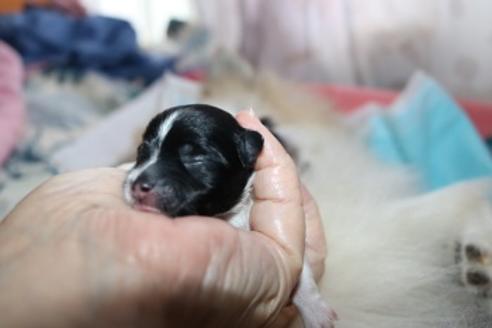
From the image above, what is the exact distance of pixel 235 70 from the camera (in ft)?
6.88

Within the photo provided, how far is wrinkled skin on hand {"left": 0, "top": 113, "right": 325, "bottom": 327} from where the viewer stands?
65 cm

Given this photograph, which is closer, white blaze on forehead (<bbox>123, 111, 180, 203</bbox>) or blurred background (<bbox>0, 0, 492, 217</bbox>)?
white blaze on forehead (<bbox>123, 111, 180, 203</bbox>)

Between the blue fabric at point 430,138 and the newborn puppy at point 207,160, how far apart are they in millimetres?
872

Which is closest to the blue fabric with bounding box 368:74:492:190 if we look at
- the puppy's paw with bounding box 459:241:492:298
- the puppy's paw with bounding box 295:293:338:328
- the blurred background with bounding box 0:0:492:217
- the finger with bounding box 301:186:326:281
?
the blurred background with bounding box 0:0:492:217

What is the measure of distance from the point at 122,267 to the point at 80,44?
1855mm

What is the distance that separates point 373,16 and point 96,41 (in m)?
1.16

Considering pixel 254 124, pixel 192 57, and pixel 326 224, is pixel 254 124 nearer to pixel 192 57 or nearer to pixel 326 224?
pixel 326 224

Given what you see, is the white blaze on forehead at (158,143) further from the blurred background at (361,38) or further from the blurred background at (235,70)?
the blurred background at (361,38)

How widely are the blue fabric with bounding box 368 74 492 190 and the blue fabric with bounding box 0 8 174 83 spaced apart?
0.97 meters

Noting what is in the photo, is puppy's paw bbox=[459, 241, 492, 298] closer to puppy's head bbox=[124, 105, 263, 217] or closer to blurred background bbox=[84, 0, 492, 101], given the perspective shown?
puppy's head bbox=[124, 105, 263, 217]

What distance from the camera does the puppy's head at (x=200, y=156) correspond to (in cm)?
89

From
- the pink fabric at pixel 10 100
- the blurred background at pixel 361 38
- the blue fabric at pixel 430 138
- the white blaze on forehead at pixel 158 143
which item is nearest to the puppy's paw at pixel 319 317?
the white blaze on forehead at pixel 158 143

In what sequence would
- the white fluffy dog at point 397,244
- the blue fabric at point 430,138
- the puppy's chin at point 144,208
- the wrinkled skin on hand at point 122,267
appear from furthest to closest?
the blue fabric at point 430,138, the white fluffy dog at point 397,244, the puppy's chin at point 144,208, the wrinkled skin on hand at point 122,267

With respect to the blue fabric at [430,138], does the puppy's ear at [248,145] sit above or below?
above
